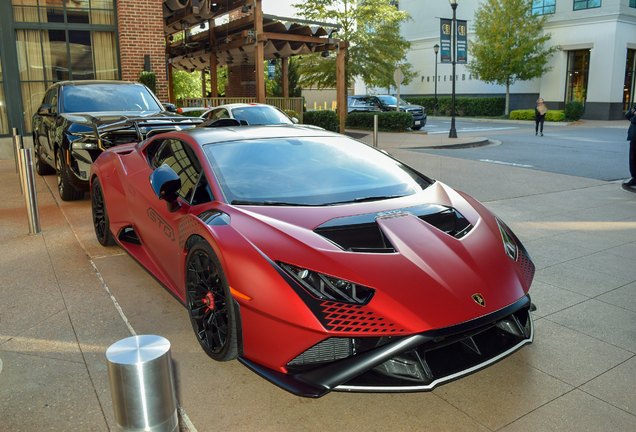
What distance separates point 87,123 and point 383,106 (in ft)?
66.3

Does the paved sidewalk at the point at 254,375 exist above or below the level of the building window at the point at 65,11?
below

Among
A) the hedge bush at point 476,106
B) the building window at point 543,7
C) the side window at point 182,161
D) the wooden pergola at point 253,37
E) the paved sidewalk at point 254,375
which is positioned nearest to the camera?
the paved sidewalk at point 254,375

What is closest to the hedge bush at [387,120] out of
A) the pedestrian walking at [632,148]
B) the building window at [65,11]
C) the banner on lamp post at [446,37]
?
the banner on lamp post at [446,37]

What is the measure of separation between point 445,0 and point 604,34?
15.3m

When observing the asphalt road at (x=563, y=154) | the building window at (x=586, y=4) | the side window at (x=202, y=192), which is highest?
the building window at (x=586, y=4)

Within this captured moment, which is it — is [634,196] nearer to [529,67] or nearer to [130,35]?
[130,35]

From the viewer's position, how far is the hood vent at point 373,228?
9.59 feet

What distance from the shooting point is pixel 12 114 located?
13.9 meters

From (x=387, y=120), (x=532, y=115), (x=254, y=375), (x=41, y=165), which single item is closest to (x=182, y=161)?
(x=254, y=375)

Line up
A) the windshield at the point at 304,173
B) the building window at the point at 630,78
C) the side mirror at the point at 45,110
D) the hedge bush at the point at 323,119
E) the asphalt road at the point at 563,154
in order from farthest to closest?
1. the building window at the point at 630,78
2. the hedge bush at the point at 323,119
3. the asphalt road at the point at 563,154
4. the side mirror at the point at 45,110
5. the windshield at the point at 304,173

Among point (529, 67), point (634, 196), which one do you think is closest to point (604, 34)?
point (529, 67)

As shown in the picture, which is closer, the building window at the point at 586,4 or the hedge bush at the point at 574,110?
the hedge bush at the point at 574,110

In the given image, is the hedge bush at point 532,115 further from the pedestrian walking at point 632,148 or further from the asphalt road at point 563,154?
the pedestrian walking at point 632,148

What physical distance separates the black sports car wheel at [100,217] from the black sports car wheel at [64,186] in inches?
99.9
